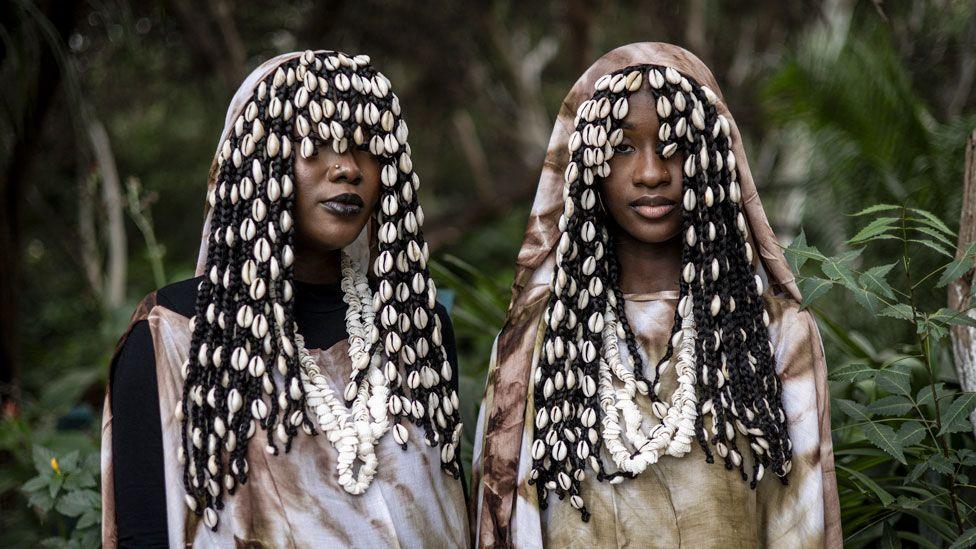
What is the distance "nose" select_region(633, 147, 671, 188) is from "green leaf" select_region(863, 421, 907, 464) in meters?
0.82

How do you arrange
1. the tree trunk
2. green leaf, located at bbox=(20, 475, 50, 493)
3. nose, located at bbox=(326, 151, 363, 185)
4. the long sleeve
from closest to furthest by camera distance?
the long sleeve → nose, located at bbox=(326, 151, 363, 185) → the tree trunk → green leaf, located at bbox=(20, 475, 50, 493)

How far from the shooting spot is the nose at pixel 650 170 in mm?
2199

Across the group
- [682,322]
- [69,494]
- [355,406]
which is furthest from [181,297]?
[682,322]

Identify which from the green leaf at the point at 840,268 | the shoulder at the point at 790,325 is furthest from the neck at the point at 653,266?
the green leaf at the point at 840,268

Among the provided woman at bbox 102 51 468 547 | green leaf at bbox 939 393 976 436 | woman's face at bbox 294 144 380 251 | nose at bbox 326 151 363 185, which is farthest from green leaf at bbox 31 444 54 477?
green leaf at bbox 939 393 976 436

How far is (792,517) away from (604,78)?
3.60ft

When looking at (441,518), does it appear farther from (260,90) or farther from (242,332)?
(260,90)

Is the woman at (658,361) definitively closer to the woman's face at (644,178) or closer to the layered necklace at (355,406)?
the woman's face at (644,178)

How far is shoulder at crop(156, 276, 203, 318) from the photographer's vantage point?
6.93 ft

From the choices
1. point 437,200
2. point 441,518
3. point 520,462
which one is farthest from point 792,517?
point 437,200

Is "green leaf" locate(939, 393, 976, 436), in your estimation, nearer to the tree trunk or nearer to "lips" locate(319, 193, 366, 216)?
the tree trunk

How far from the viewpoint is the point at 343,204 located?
2150 mm

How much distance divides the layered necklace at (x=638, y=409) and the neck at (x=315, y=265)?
2.23 feet

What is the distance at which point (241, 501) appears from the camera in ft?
6.65
